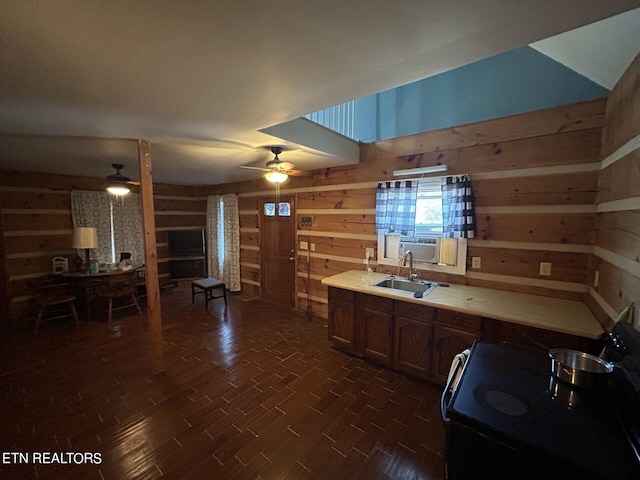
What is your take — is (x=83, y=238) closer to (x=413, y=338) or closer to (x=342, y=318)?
(x=342, y=318)

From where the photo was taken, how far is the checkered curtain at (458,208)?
106 inches

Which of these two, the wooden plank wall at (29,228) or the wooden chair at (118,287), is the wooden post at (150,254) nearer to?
the wooden chair at (118,287)

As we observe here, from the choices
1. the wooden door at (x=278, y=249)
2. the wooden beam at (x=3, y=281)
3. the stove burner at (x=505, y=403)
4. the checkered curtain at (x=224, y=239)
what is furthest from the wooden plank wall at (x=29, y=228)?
the stove burner at (x=505, y=403)

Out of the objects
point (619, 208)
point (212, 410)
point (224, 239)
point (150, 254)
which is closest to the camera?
point (619, 208)

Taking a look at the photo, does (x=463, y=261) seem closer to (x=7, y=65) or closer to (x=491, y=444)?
(x=491, y=444)

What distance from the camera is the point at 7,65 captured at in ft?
4.28

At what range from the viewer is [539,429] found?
37.8 inches

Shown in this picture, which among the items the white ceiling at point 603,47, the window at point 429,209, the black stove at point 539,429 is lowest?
the black stove at point 539,429

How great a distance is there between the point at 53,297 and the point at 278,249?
3430mm

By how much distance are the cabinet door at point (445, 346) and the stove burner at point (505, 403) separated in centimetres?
119

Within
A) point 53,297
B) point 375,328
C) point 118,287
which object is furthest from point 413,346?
point 53,297

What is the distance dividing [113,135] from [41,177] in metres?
3.26

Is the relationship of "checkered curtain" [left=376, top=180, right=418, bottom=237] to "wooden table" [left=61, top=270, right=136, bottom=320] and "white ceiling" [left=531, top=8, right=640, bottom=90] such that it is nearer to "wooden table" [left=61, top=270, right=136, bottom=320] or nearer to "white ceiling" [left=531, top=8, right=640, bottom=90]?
"white ceiling" [left=531, top=8, right=640, bottom=90]

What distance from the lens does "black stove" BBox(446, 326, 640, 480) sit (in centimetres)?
86
